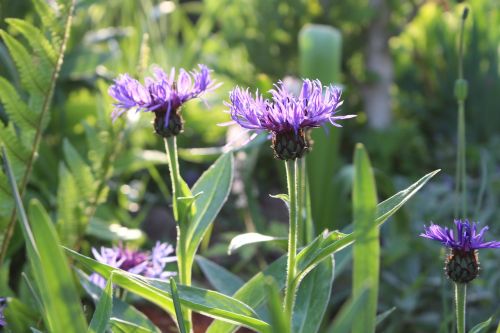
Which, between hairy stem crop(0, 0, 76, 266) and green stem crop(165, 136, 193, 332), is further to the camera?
hairy stem crop(0, 0, 76, 266)

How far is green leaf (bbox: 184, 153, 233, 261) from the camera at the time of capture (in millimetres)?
1054

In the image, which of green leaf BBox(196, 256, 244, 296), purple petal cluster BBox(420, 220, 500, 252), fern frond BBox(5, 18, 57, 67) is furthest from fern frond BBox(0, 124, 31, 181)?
purple petal cluster BBox(420, 220, 500, 252)

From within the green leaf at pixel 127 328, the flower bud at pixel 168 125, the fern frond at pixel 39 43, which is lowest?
the green leaf at pixel 127 328

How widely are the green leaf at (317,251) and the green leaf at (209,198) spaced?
0.32ft

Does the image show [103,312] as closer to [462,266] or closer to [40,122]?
[462,266]

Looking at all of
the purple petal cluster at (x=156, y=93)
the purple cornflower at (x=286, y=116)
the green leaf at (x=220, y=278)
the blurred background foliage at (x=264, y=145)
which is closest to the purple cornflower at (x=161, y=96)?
the purple petal cluster at (x=156, y=93)

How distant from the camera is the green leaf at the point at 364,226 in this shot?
2.47ft

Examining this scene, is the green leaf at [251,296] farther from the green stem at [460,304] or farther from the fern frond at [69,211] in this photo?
the fern frond at [69,211]

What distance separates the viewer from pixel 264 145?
2.62m

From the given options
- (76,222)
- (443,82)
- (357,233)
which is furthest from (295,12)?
(357,233)

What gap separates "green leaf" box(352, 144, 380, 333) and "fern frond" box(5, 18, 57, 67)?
774 mm

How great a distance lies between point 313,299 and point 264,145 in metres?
1.56

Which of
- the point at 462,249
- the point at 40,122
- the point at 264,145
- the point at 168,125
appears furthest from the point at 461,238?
the point at 264,145

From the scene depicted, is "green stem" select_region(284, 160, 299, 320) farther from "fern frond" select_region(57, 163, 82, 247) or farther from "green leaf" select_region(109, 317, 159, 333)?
"fern frond" select_region(57, 163, 82, 247)
